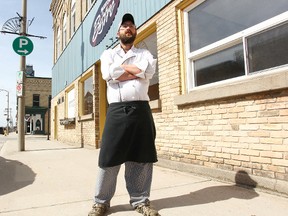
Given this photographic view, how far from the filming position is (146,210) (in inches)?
102

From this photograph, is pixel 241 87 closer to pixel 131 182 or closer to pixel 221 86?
pixel 221 86

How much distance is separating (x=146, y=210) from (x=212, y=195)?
1.06 m

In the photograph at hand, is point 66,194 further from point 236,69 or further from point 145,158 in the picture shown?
point 236,69

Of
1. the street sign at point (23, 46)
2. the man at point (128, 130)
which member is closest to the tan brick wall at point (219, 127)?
the man at point (128, 130)

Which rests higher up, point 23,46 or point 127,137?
point 23,46

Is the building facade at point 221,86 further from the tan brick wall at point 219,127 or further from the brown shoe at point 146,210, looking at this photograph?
the brown shoe at point 146,210

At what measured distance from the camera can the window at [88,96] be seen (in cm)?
1055

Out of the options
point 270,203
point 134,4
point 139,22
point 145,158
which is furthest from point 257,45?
point 134,4

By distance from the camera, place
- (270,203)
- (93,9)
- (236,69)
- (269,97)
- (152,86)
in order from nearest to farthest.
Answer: (270,203) → (269,97) → (236,69) → (152,86) → (93,9)

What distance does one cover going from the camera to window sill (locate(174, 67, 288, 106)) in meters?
3.23

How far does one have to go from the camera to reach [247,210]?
2.71 meters

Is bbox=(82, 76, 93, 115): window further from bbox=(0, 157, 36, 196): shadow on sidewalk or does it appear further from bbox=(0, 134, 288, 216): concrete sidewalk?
bbox=(0, 134, 288, 216): concrete sidewalk

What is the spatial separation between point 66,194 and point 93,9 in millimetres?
8022

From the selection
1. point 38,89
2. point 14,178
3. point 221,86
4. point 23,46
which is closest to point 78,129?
point 23,46
